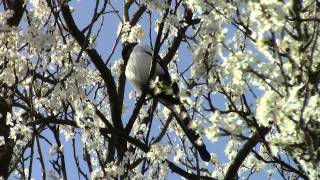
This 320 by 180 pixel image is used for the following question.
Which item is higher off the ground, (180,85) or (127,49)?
(127,49)

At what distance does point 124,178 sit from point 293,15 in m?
2.95

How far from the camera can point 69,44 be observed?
4.82 metres

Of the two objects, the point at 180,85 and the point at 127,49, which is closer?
the point at 180,85

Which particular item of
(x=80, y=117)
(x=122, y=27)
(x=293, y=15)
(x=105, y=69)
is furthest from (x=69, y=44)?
(x=293, y=15)

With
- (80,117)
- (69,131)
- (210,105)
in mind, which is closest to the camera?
(210,105)

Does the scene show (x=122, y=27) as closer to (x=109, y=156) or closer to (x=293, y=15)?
(x=109, y=156)

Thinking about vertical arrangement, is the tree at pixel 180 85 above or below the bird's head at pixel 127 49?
below

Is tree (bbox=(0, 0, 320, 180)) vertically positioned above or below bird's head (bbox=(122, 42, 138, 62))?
below

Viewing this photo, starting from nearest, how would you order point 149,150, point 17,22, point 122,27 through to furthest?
point 149,150 → point 122,27 → point 17,22

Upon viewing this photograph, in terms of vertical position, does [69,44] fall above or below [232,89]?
above

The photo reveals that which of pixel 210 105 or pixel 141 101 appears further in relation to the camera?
pixel 141 101

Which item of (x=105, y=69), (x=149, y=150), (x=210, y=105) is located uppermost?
(x=105, y=69)

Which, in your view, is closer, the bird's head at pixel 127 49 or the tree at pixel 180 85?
the tree at pixel 180 85

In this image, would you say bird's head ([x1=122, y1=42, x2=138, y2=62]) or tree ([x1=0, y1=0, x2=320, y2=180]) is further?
bird's head ([x1=122, y1=42, x2=138, y2=62])
